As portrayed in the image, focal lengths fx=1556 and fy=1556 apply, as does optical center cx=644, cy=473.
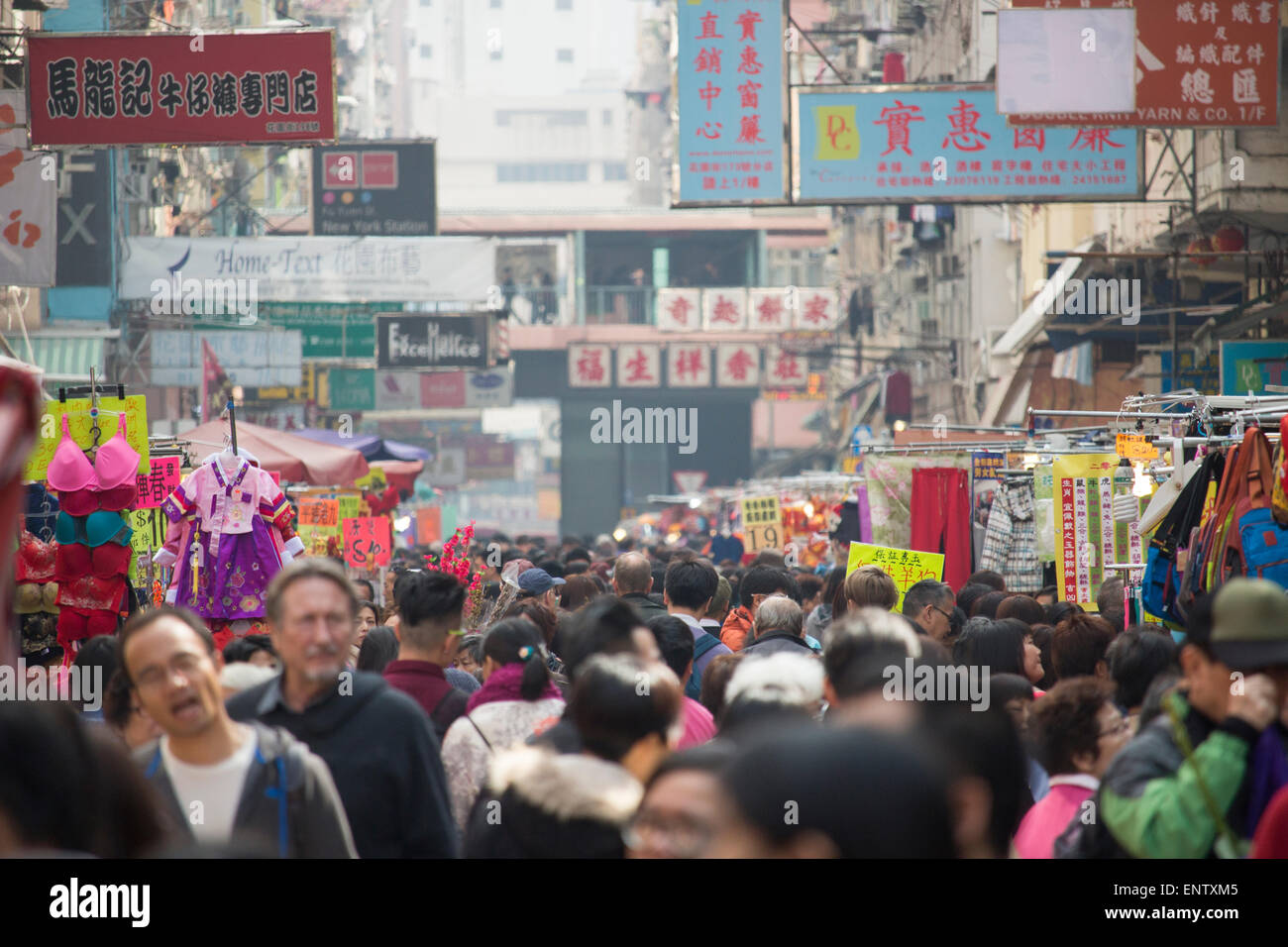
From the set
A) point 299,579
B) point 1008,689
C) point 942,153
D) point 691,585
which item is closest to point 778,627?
point 691,585

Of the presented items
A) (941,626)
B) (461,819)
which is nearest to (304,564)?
(461,819)

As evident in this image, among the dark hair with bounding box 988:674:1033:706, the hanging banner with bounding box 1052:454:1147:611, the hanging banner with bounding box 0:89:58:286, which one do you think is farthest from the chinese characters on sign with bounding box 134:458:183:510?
the hanging banner with bounding box 1052:454:1147:611

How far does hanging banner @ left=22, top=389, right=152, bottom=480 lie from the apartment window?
336ft

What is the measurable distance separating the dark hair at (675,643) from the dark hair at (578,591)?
3.16 metres

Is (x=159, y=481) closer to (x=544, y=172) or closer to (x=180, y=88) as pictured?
(x=180, y=88)

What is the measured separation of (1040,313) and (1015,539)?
4.91 meters

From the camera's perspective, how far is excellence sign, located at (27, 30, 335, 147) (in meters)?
13.4

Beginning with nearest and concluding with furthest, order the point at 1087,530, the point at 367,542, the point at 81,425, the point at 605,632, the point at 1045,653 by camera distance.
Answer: the point at 605,632 → the point at 1045,653 → the point at 81,425 → the point at 1087,530 → the point at 367,542

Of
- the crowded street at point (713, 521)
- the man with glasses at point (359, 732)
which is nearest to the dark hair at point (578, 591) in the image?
the crowded street at point (713, 521)

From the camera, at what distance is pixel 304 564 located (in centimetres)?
475

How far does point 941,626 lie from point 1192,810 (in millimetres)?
5339

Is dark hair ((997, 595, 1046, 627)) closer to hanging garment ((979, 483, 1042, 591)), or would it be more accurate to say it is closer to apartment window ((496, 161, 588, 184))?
hanging garment ((979, 483, 1042, 591))

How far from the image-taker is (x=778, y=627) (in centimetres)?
758
